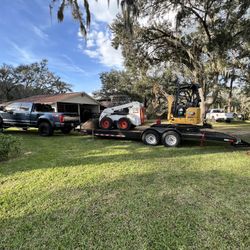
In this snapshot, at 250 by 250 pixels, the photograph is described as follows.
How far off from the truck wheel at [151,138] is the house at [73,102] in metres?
10.5

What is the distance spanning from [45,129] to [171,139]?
6.49 metres

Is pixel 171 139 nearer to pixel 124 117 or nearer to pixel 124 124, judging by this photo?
pixel 124 124

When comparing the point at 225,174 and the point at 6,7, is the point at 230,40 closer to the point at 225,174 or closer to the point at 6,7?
the point at 225,174

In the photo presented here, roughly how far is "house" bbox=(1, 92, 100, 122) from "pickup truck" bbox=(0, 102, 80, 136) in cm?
520

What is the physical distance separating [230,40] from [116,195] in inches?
507

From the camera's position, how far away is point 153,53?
1597 centimetres

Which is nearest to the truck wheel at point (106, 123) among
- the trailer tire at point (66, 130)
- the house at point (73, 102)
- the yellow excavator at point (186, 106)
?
the trailer tire at point (66, 130)

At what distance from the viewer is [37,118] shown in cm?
1056

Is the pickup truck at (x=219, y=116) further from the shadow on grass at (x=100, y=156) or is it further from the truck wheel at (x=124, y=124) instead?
the truck wheel at (x=124, y=124)

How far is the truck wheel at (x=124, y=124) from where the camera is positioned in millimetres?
9516

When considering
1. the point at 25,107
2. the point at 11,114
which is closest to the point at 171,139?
the point at 25,107

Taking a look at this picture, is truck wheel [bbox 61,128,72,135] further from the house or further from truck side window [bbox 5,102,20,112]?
the house

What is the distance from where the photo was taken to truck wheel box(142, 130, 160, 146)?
7.96 metres

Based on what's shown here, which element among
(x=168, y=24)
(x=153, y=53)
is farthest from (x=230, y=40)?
(x=153, y=53)
